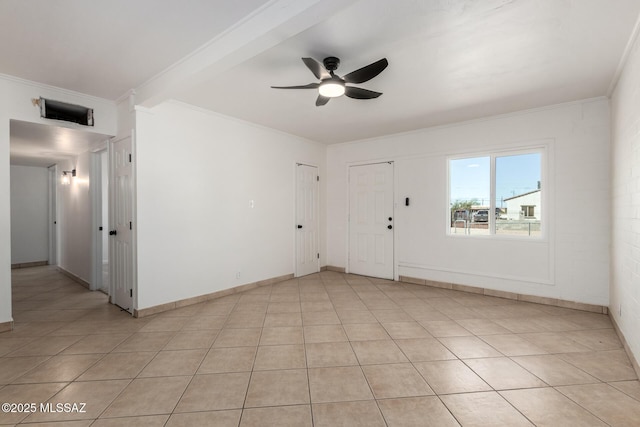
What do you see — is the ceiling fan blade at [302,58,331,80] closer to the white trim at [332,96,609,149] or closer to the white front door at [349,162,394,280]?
the white trim at [332,96,609,149]

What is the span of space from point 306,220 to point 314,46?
3641mm

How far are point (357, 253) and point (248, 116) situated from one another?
322 cm

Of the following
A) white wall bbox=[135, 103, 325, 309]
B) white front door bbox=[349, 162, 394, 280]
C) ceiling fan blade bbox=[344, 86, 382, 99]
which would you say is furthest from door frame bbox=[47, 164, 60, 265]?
ceiling fan blade bbox=[344, 86, 382, 99]

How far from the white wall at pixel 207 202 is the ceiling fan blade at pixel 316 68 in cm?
225

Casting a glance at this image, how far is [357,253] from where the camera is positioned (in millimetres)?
Answer: 5859

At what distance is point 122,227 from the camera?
3.77 metres

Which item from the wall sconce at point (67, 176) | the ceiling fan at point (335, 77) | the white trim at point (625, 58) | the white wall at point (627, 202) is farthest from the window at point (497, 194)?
the wall sconce at point (67, 176)

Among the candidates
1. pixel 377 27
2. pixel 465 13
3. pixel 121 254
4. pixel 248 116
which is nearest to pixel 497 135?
pixel 465 13

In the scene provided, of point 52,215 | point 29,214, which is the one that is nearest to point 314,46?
point 52,215

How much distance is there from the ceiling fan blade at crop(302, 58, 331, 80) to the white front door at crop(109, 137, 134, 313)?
251 cm

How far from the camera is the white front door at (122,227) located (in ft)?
11.8

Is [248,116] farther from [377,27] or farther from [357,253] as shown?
[357,253]

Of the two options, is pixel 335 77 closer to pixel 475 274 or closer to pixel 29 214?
pixel 475 274

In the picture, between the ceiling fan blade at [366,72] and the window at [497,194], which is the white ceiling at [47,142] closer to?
the ceiling fan blade at [366,72]
